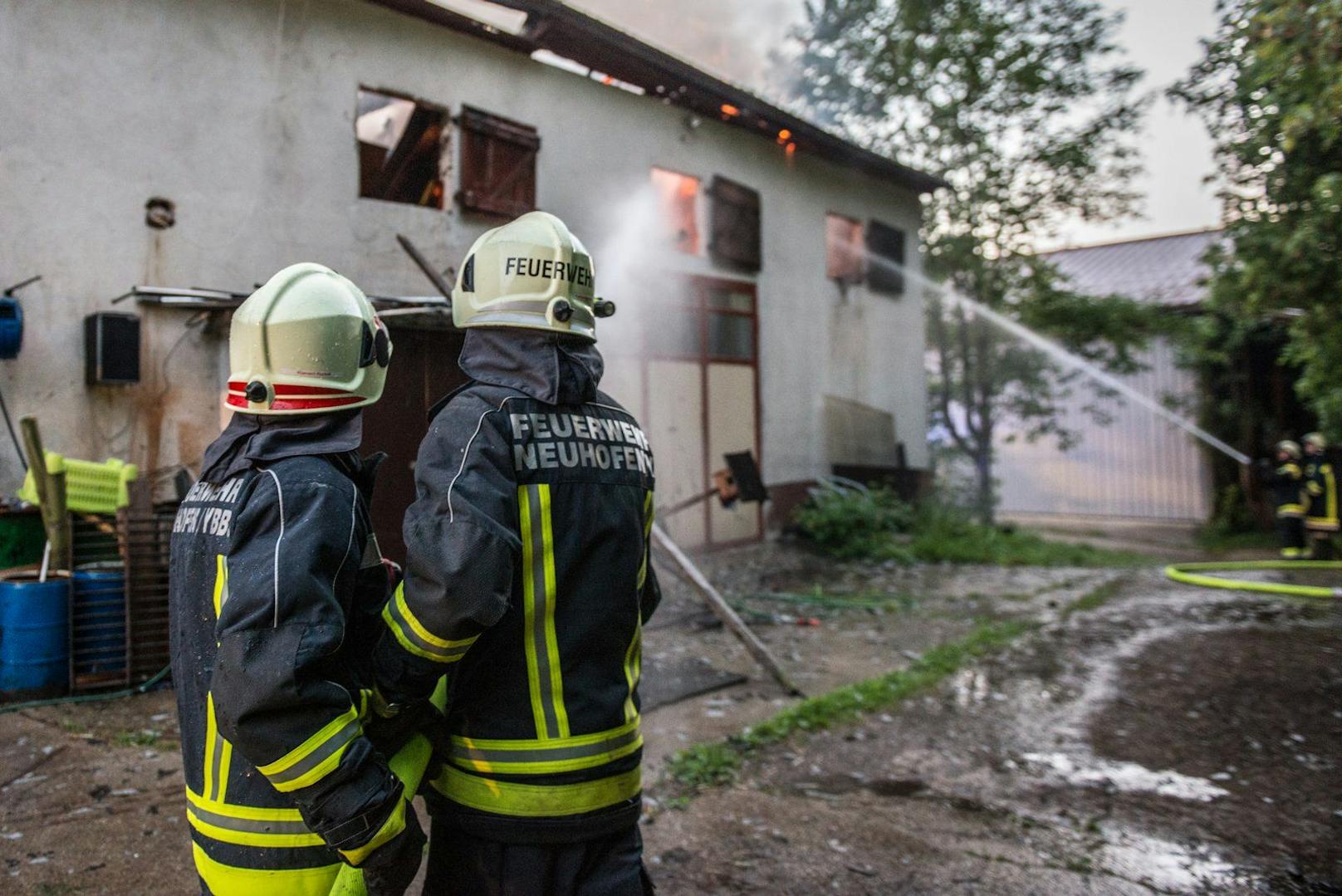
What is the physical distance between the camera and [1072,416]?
19.6 metres

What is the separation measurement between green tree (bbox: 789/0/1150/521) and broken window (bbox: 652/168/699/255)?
6.26 metres

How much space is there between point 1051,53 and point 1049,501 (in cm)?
1001

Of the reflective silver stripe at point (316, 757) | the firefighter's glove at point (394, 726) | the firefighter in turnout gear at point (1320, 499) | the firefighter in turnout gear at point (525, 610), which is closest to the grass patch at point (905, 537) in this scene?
the firefighter in turnout gear at point (1320, 499)

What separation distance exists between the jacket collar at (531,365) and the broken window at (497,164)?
695 cm

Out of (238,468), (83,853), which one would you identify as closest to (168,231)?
(83,853)

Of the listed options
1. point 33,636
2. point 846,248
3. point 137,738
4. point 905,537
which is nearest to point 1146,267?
point 846,248

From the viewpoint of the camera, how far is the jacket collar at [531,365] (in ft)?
6.39

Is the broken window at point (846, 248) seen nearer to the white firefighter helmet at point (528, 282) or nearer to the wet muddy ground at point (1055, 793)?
the wet muddy ground at point (1055, 793)

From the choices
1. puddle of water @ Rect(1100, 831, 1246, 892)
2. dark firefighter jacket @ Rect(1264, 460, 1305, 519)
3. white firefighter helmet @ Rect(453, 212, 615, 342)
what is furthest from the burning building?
dark firefighter jacket @ Rect(1264, 460, 1305, 519)

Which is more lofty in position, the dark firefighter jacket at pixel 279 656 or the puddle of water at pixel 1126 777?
the dark firefighter jacket at pixel 279 656

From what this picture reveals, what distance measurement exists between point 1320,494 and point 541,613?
46.3ft

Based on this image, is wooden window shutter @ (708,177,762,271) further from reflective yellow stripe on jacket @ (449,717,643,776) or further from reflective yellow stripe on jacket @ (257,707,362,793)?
reflective yellow stripe on jacket @ (257,707,362,793)

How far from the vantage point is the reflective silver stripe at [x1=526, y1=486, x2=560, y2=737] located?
6.05 feet

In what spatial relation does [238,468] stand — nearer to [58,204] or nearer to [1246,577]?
[58,204]
